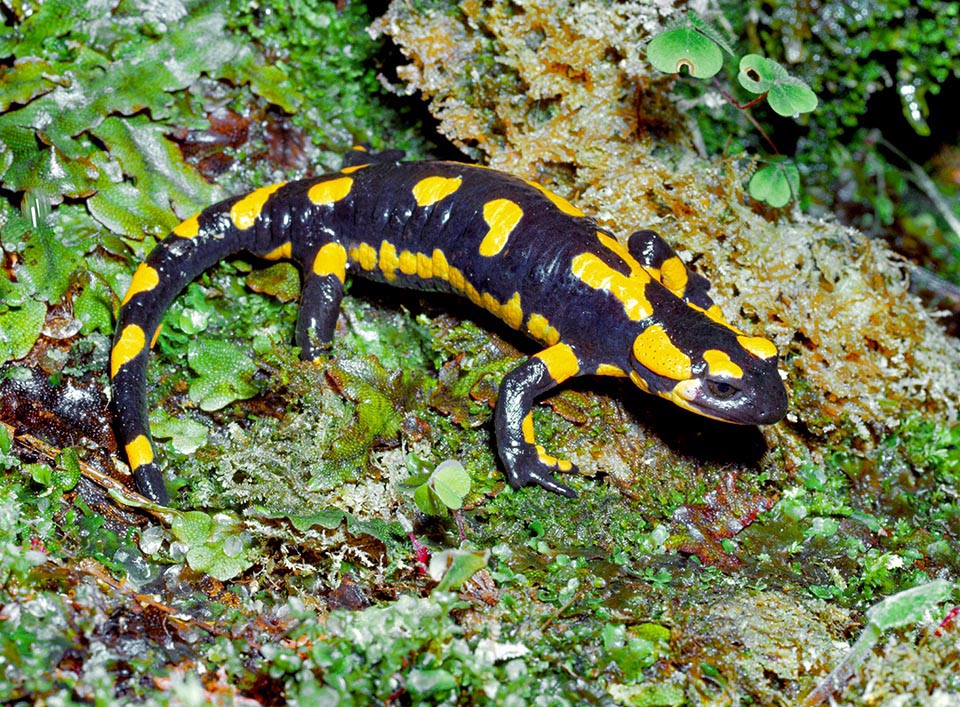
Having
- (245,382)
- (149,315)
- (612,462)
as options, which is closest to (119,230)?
(149,315)

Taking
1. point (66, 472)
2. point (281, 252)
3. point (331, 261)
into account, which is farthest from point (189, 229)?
point (66, 472)

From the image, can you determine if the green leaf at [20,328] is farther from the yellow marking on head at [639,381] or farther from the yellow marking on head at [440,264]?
the yellow marking on head at [639,381]

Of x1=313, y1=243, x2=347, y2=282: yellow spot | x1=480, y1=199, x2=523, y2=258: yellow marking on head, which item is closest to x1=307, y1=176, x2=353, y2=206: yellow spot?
x1=313, y1=243, x2=347, y2=282: yellow spot

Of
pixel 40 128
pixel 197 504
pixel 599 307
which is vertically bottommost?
pixel 197 504

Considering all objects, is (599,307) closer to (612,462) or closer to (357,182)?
(612,462)

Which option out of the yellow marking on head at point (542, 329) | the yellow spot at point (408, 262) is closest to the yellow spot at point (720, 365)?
the yellow marking on head at point (542, 329)

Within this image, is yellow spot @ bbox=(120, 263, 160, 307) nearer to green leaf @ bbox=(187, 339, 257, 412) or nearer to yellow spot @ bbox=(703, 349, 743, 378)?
green leaf @ bbox=(187, 339, 257, 412)
